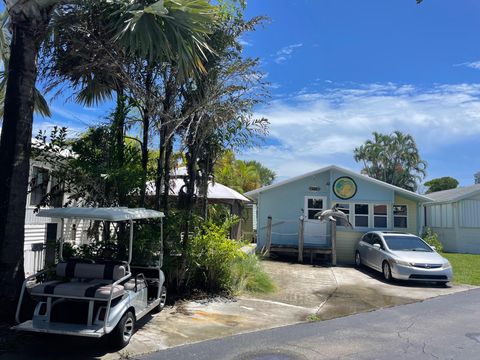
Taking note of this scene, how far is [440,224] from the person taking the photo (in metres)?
27.8

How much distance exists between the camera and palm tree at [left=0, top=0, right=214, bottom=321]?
688 cm

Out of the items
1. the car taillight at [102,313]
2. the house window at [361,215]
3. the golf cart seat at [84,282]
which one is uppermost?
the house window at [361,215]

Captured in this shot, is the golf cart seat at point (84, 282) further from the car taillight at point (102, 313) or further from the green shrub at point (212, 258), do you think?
the green shrub at point (212, 258)

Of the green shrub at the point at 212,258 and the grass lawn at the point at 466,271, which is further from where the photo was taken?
the grass lawn at the point at 466,271

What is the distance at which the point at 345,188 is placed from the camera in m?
20.3

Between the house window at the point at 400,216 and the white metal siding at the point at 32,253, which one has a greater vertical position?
the house window at the point at 400,216

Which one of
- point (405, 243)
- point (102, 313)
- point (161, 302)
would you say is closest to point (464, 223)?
point (405, 243)

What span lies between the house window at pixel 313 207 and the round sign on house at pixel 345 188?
91cm

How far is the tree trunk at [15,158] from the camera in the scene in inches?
270

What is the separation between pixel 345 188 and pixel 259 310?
40.9 ft

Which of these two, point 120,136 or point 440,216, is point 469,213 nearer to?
point 440,216

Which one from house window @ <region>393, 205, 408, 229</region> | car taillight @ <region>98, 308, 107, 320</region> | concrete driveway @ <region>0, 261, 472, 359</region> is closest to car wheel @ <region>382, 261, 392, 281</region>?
concrete driveway @ <region>0, 261, 472, 359</region>

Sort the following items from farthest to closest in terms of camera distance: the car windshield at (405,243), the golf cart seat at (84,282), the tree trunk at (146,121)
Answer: the car windshield at (405,243), the tree trunk at (146,121), the golf cart seat at (84,282)

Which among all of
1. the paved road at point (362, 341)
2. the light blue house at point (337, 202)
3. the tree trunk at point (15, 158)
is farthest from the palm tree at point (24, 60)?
the light blue house at point (337, 202)
